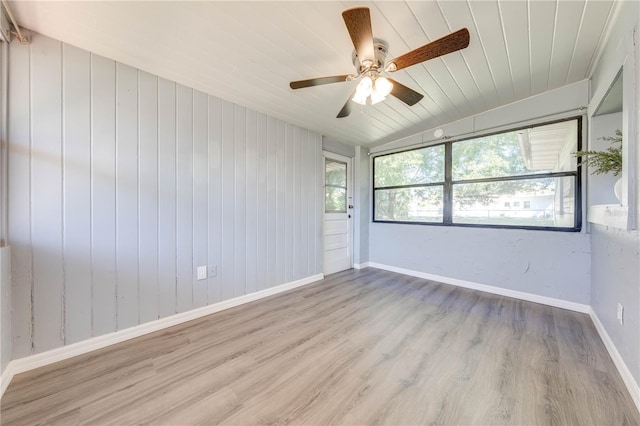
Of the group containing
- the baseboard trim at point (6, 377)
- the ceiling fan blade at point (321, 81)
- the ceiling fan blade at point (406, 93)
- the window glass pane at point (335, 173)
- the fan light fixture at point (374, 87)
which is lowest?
the baseboard trim at point (6, 377)

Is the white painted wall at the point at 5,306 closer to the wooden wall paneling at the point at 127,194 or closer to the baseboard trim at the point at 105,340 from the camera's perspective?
the baseboard trim at the point at 105,340

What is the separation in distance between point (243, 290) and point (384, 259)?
2.50 m

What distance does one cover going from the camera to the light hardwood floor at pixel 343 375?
3.98 feet

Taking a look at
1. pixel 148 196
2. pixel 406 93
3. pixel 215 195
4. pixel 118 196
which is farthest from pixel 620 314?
pixel 118 196

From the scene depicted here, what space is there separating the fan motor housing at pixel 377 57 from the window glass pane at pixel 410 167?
2.16 metres

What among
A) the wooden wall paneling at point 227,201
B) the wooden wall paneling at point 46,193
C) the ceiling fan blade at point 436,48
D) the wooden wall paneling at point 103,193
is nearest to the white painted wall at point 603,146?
the ceiling fan blade at point 436,48

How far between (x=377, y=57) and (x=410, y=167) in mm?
2401

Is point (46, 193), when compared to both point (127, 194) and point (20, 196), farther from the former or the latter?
point (127, 194)

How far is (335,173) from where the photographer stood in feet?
12.9

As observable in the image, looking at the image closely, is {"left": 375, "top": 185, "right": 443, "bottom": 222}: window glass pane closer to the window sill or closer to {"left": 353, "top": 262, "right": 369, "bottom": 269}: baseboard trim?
{"left": 353, "top": 262, "right": 369, "bottom": 269}: baseboard trim

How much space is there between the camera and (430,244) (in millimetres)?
3539

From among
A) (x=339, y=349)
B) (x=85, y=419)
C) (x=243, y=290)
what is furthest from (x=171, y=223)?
(x=339, y=349)

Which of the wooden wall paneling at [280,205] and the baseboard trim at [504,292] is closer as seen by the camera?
the baseboard trim at [504,292]

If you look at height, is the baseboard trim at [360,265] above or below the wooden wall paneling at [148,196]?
below
